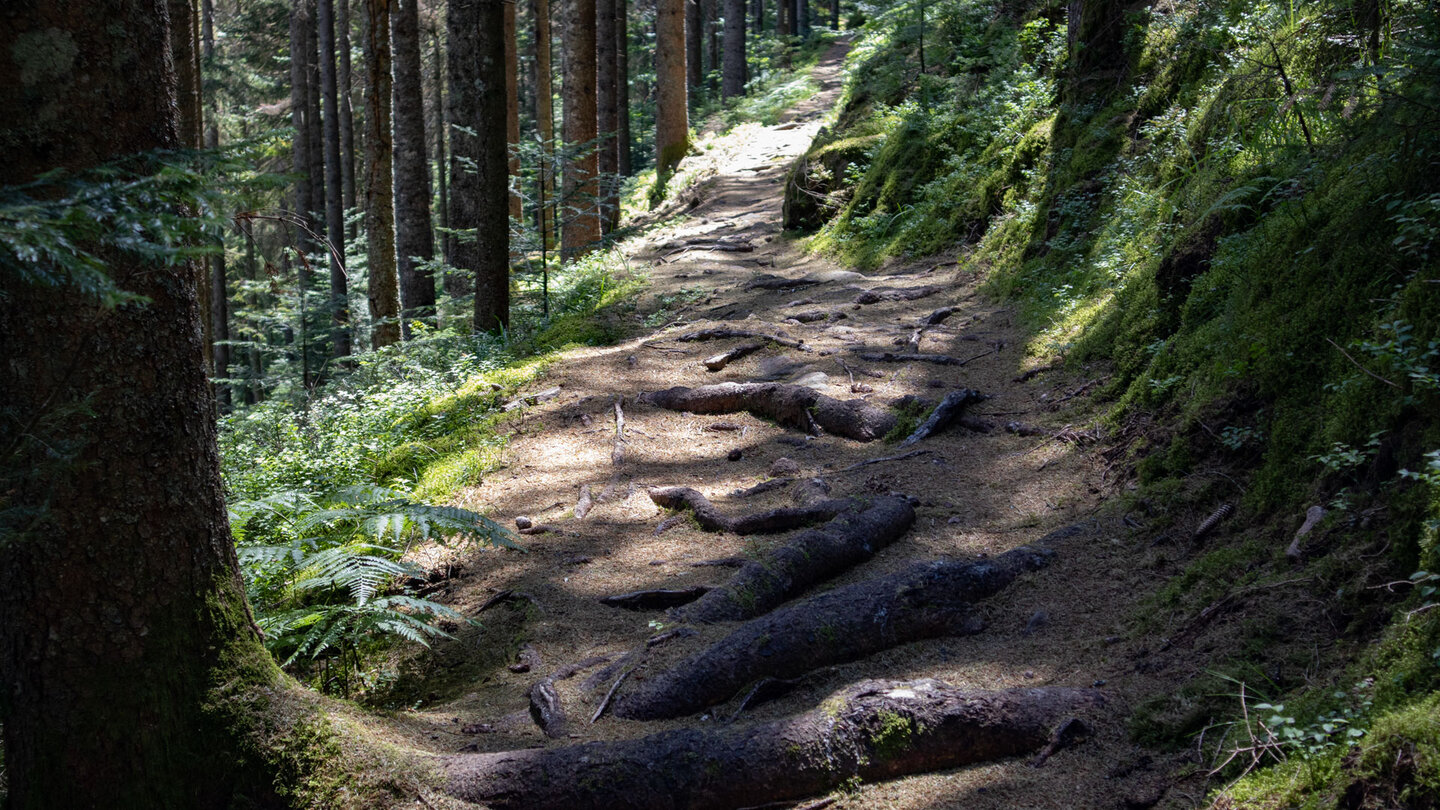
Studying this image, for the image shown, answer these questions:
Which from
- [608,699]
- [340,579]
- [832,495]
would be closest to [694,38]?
[832,495]

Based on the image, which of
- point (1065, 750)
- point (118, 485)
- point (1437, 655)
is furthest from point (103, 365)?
point (1437, 655)

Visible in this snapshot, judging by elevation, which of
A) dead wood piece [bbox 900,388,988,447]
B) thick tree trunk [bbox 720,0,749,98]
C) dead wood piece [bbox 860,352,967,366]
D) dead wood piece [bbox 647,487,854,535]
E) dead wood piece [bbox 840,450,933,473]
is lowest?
dead wood piece [bbox 647,487,854,535]

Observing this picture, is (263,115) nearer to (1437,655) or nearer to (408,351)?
(408,351)

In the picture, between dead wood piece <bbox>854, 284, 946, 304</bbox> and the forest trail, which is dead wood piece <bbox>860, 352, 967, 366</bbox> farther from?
dead wood piece <bbox>854, 284, 946, 304</bbox>

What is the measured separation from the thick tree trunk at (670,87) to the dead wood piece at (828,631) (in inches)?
677

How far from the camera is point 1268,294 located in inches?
178

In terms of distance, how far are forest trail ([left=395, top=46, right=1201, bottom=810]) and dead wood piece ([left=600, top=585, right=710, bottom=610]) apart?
66 millimetres

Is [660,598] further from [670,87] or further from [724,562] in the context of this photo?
[670,87]

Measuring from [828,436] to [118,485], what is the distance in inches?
194

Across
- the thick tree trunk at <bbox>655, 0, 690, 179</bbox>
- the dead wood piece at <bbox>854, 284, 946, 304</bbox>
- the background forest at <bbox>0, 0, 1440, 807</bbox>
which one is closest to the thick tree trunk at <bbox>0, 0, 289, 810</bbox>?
the background forest at <bbox>0, 0, 1440, 807</bbox>

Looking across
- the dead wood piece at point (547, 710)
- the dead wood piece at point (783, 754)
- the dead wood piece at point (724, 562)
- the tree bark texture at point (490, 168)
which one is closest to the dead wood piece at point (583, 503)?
the dead wood piece at point (724, 562)

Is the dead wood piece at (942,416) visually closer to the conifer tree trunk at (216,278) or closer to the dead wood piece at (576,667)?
the dead wood piece at (576,667)

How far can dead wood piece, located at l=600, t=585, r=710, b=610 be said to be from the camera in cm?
459

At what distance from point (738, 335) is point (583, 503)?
3.50m
